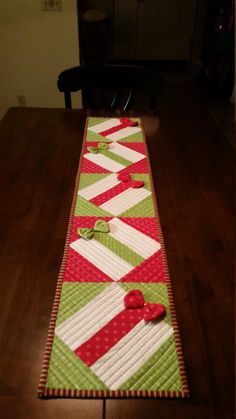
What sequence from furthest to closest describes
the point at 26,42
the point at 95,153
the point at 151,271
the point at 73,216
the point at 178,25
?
the point at 178,25
the point at 26,42
the point at 95,153
the point at 73,216
the point at 151,271

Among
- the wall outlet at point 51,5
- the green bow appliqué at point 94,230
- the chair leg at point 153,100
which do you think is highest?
the wall outlet at point 51,5

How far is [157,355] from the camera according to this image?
1.75 ft

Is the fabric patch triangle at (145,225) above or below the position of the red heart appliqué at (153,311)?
above

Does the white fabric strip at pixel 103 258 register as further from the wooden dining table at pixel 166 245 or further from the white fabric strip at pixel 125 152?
the white fabric strip at pixel 125 152

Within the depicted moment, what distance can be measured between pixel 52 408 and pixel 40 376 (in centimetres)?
5

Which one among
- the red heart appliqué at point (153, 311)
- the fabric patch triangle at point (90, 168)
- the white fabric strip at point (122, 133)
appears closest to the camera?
the red heart appliqué at point (153, 311)

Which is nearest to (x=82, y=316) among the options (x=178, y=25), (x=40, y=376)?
(x=40, y=376)

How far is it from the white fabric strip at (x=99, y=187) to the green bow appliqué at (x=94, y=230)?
0.45 ft

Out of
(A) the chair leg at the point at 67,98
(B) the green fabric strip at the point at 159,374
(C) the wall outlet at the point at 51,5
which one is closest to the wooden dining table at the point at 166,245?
(B) the green fabric strip at the point at 159,374

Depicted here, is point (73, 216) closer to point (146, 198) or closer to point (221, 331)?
point (146, 198)

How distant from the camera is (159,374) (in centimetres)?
51

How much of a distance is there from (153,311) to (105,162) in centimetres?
63

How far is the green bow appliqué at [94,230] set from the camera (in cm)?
76

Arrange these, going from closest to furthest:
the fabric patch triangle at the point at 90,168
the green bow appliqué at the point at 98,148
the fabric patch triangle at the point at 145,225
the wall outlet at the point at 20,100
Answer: the fabric patch triangle at the point at 145,225
the fabric patch triangle at the point at 90,168
the green bow appliqué at the point at 98,148
the wall outlet at the point at 20,100
